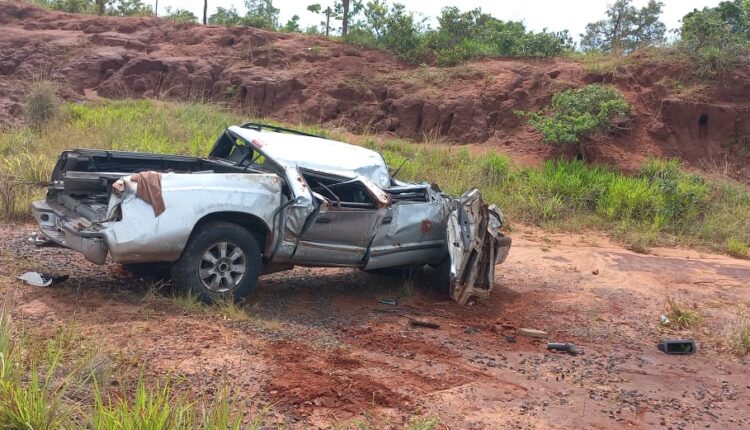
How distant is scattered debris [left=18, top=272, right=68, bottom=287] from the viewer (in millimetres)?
6594

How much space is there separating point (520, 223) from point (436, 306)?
6320mm

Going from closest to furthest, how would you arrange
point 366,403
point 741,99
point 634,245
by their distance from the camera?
point 366,403, point 634,245, point 741,99

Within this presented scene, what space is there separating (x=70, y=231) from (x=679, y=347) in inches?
224

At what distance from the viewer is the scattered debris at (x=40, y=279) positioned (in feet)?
21.6

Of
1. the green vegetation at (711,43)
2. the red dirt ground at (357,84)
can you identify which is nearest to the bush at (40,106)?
the red dirt ground at (357,84)

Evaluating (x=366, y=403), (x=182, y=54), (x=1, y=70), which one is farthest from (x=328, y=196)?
(x=1, y=70)

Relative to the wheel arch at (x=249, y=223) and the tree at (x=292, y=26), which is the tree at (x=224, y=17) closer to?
the tree at (x=292, y=26)

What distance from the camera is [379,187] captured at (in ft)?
24.9

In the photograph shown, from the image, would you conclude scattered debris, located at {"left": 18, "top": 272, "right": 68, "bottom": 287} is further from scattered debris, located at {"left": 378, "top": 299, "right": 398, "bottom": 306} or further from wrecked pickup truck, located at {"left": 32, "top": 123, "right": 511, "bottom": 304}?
scattered debris, located at {"left": 378, "top": 299, "right": 398, "bottom": 306}

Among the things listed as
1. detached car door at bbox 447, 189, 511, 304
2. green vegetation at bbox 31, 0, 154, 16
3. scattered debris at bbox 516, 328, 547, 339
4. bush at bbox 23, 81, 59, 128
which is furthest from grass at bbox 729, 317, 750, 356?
green vegetation at bbox 31, 0, 154, 16

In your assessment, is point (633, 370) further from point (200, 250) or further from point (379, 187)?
point (200, 250)

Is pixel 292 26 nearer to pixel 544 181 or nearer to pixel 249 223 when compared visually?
pixel 544 181

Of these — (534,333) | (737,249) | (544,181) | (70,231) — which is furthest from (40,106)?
(737,249)

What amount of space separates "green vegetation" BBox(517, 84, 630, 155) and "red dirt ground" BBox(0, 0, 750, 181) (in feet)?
2.49
